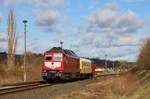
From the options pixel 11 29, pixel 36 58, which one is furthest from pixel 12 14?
pixel 36 58

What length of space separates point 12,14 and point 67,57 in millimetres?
22548

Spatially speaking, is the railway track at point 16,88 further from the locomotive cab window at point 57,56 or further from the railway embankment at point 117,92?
the locomotive cab window at point 57,56

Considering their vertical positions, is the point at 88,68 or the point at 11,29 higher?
the point at 11,29

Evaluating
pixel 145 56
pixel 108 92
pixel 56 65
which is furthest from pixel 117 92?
pixel 145 56

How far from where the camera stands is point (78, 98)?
2214cm

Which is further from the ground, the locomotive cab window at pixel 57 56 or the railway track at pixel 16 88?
the locomotive cab window at pixel 57 56

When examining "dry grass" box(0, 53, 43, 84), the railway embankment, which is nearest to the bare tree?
"dry grass" box(0, 53, 43, 84)

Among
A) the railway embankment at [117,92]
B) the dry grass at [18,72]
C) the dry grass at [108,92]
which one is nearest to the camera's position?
the railway embankment at [117,92]

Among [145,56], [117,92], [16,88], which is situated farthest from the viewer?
[145,56]

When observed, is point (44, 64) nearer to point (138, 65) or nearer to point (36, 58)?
point (138, 65)

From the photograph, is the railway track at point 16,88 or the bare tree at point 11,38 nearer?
the railway track at point 16,88

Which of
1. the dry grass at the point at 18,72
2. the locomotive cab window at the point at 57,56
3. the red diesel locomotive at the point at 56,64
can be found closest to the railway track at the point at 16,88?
the red diesel locomotive at the point at 56,64

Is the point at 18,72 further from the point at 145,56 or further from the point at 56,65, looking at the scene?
the point at 145,56

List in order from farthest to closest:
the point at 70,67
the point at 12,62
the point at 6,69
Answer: the point at 12,62 → the point at 6,69 → the point at 70,67
